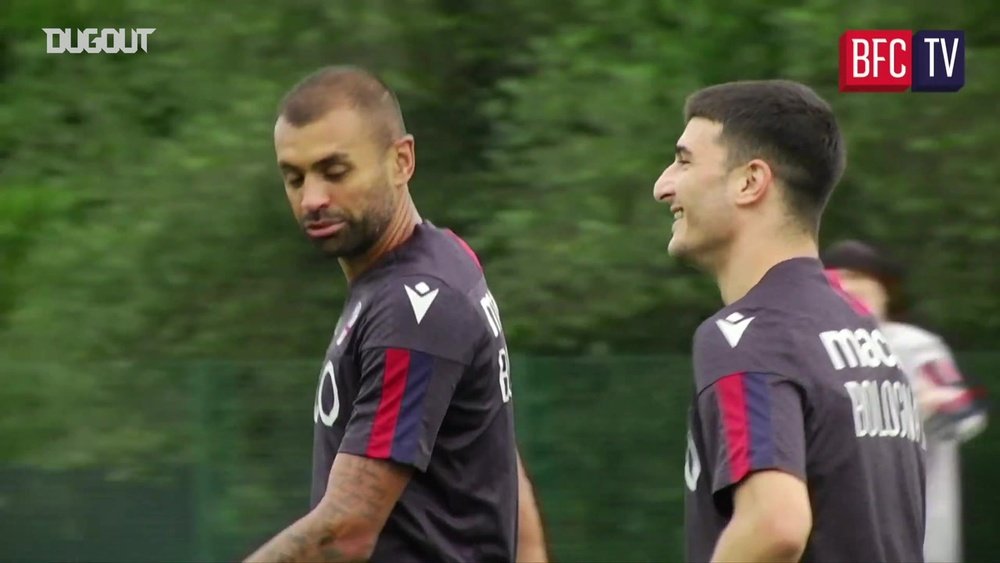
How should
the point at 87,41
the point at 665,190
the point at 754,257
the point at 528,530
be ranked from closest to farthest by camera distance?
the point at 754,257 → the point at 665,190 → the point at 528,530 → the point at 87,41

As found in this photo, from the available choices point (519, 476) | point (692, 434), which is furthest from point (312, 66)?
point (692, 434)

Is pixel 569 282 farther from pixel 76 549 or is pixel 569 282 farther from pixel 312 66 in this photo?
pixel 76 549

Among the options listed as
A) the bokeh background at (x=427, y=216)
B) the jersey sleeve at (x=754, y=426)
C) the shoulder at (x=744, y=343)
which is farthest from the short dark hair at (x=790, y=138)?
the bokeh background at (x=427, y=216)

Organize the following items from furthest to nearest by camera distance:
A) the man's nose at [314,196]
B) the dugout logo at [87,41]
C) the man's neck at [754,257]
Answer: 1. the dugout logo at [87,41]
2. the man's nose at [314,196]
3. the man's neck at [754,257]

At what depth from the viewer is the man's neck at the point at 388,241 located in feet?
12.6

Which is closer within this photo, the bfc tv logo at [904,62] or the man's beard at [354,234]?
the man's beard at [354,234]

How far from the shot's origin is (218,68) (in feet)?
31.0

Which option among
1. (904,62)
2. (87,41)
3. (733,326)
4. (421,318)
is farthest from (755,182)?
(87,41)

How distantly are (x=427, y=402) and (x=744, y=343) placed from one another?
2.75 feet

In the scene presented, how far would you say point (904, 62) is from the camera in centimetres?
855

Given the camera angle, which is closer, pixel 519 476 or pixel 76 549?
pixel 519 476

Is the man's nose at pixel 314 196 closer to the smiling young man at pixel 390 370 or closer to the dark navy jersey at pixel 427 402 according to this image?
the smiling young man at pixel 390 370

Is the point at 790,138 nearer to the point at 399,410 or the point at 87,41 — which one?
the point at 399,410

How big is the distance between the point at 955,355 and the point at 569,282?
1.85 metres
